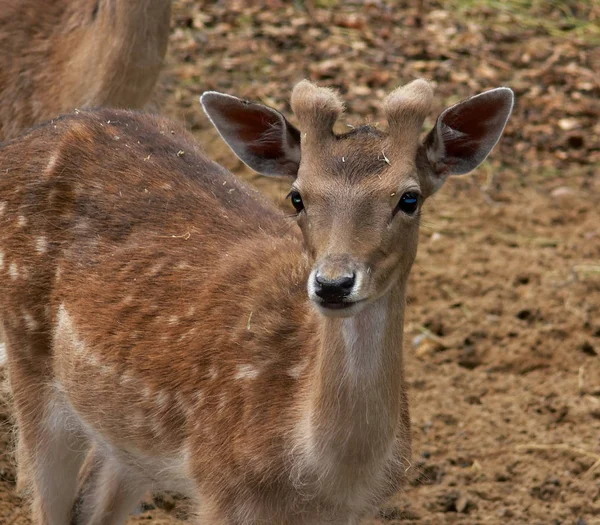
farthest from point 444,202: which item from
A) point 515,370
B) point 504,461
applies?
point 504,461

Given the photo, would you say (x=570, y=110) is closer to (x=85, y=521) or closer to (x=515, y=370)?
(x=515, y=370)

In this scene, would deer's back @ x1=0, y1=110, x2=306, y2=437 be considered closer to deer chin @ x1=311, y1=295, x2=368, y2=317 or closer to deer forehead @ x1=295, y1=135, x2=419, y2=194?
deer forehead @ x1=295, y1=135, x2=419, y2=194

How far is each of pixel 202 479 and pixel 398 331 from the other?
0.97 metres

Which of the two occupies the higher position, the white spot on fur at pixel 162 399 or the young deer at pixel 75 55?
the young deer at pixel 75 55

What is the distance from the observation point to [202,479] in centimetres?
453

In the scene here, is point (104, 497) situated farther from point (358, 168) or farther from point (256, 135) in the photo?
point (358, 168)

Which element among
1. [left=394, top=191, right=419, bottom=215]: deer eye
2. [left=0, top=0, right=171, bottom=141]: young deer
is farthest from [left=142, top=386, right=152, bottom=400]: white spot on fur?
[left=0, top=0, right=171, bottom=141]: young deer

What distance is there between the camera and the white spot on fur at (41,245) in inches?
197

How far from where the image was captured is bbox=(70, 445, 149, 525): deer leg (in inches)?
213

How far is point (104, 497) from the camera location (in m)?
5.44

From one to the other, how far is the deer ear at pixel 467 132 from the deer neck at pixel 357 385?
1.65 feet

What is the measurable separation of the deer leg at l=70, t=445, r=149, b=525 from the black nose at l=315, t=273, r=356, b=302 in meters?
2.02

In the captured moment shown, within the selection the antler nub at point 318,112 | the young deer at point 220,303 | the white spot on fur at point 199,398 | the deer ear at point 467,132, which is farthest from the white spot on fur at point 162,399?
the deer ear at point 467,132

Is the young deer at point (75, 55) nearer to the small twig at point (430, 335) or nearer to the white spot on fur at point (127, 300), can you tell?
the small twig at point (430, 335)
